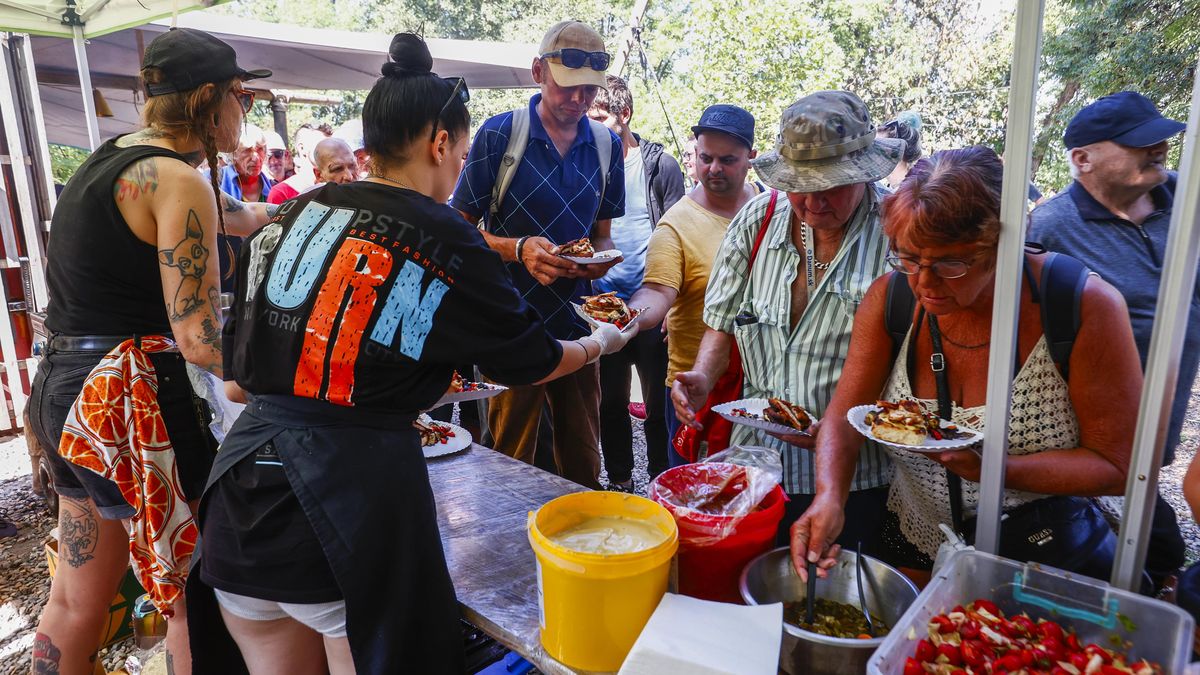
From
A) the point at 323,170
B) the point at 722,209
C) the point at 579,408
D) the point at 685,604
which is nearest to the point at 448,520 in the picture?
the point at 685,604

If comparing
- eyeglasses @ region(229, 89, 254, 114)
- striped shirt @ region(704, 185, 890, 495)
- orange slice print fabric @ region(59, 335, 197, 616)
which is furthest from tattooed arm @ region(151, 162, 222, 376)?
striped shirt @ region(704, 185, 890, 495)

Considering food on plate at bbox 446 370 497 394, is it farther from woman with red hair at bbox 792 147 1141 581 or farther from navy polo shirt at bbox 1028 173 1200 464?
navy polo shirt at bbox 1028 173 1200 464

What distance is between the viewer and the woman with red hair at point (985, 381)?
1495 millimetres

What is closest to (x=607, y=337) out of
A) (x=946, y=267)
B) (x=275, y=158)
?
(x=946, y=267)

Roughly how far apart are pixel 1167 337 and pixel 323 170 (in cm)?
466

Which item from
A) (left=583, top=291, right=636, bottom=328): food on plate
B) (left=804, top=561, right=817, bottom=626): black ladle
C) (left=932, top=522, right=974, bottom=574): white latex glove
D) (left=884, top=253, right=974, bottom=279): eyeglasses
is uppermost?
(left=884, top=253, right=974, bottom=279): eyeglasses

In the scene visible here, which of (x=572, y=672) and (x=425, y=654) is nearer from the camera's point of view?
(x=572, y=672)

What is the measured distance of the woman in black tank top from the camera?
1.91 metres

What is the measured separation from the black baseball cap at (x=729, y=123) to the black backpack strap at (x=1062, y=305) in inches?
77.0

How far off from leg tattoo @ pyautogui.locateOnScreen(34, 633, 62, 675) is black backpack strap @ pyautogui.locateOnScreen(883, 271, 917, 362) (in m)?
2.78

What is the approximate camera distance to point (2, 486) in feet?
15.5

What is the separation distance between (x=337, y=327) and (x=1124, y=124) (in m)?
3.50

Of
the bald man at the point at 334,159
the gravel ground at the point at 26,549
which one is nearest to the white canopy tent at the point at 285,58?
the bald man at the point at 334,159

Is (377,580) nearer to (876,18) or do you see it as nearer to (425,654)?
(425,654)
